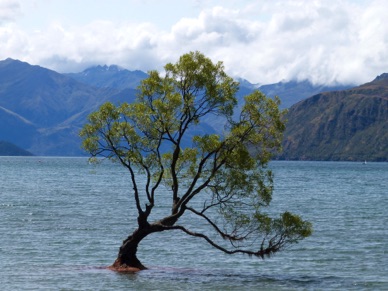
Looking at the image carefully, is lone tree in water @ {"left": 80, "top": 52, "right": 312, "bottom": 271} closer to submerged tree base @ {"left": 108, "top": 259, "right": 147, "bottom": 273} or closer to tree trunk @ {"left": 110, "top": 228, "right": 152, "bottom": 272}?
tree trunk @ {"left": 110, "top": 228, "right": 152, "bottom": 272}

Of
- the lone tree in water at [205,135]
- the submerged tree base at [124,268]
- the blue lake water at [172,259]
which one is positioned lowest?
the blue lake water at [172,259]

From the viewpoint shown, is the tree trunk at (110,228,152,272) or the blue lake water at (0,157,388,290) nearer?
the blue lake water at (0,157,388,290)

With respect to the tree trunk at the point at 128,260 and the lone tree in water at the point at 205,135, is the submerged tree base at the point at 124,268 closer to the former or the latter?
the tree trunk at the point at 128,260

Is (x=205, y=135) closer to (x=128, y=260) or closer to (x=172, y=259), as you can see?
(x=128, y=260)

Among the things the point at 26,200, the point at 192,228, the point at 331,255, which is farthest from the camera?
the point at 26,200

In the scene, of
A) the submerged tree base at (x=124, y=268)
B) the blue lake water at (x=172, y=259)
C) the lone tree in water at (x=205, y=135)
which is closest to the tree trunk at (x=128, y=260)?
the submerged tree base at (x=124, y=268)

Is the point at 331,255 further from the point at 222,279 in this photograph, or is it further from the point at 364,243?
the point at 222,279

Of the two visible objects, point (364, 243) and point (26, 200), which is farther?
point (26, 200)

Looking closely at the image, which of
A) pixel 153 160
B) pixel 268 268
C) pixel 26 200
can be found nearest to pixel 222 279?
pixel 268 268

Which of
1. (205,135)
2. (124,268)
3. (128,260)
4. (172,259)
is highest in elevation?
(205,135)

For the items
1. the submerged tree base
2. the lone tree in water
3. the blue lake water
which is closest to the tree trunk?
the submerged tree base

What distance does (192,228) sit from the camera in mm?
85812

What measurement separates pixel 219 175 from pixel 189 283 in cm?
907

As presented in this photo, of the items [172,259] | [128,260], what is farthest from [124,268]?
[172,259]
